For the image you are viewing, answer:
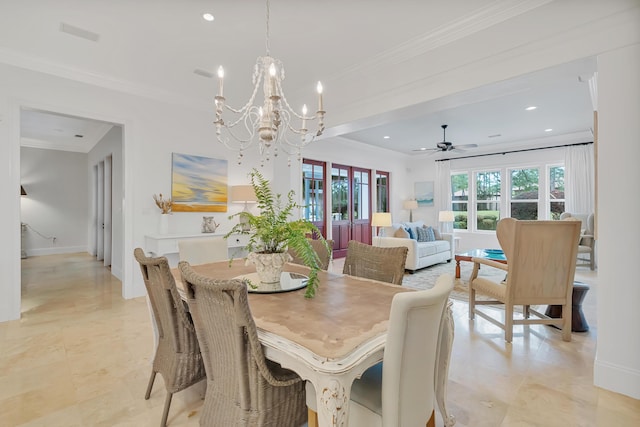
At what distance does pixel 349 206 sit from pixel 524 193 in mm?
4218

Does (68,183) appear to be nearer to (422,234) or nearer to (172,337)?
(172,337)

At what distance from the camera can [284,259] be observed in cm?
180

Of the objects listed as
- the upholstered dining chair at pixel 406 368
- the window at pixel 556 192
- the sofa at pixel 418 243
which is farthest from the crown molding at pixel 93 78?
the window at pixel 556 192

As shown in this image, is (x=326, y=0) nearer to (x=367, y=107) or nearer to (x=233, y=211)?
(x=367, y=107)

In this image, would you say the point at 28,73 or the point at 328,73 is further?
the point at 328,73

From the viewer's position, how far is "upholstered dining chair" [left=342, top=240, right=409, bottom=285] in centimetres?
207

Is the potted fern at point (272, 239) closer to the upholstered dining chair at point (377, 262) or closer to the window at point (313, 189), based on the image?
the upholstered dining chair at point (377, 262)

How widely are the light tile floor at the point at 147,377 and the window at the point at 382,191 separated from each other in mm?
5147

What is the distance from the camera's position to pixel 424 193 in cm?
874

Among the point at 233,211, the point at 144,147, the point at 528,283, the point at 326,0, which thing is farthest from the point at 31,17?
the point at 528,283

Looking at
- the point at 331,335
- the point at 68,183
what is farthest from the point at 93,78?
the point at 68,183

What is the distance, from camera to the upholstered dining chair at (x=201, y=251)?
284 cm

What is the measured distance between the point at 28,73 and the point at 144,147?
129cm

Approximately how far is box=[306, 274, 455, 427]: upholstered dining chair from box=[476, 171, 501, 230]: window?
24.9ft
